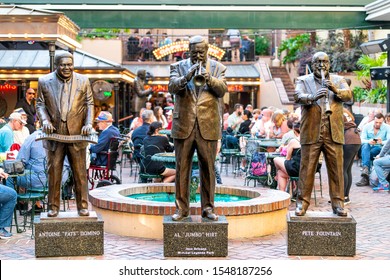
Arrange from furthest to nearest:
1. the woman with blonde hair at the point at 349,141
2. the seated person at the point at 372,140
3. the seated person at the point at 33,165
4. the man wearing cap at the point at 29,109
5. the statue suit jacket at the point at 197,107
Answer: the man wearing cap at the point at 29,109 < the seated person at the point at 372,140 < the woman with blonde hair at the point at 349,141 < the seated person at the point at 33,165 < the statue suit jacket at the point at 197,107

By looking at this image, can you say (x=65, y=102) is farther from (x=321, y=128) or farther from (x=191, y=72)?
(x=321, y=128)

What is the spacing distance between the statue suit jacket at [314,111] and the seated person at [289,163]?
345 cm

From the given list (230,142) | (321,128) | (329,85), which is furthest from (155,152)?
(230,142)

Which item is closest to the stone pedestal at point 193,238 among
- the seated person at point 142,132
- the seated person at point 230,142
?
the seated person at point 142,132

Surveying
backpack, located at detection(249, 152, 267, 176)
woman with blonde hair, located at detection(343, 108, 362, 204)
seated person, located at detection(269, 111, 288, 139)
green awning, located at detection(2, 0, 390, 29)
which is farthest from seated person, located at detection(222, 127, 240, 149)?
woman with blonde hair, located at detection(343, 108, 362, 204)

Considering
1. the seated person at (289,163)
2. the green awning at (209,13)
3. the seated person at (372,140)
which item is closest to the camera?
the seated person at (289,163)

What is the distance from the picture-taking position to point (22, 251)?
7.99 m

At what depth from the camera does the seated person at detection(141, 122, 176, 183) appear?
11.7 metres

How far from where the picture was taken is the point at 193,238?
741 cm

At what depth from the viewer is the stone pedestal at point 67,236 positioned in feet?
24.4

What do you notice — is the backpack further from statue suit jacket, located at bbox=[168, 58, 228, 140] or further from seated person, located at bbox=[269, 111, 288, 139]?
statue suit jacket, located at bbox=[168, 58, 228, 140]

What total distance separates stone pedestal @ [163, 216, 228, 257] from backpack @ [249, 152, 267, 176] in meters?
4.70

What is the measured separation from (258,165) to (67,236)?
5.21m

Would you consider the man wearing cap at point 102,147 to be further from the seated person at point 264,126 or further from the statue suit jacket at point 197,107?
the statue suit jacket at point 197,107
